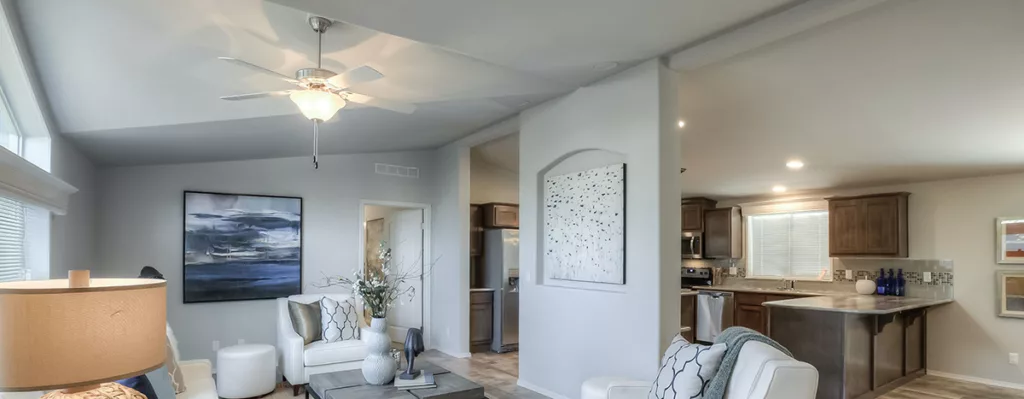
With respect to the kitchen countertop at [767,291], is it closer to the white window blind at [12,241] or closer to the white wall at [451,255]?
the white wall at [451,255]

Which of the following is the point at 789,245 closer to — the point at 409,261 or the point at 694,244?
the point at 694,244

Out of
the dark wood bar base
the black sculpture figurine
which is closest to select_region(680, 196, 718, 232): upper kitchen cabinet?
the dark wood bar base

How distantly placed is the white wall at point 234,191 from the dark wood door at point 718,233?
4.47m

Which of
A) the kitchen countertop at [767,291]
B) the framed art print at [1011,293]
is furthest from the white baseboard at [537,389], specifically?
the framed art print at [1011,293]

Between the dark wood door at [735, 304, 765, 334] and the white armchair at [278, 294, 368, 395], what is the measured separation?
5.08 m

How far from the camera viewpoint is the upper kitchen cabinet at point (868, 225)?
6.62 metres

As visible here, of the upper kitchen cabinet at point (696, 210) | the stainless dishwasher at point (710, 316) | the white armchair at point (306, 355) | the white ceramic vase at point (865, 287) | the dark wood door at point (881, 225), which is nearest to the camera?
the white armchair at point (306, 355)

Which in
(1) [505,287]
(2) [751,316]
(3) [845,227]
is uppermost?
(3) [845,227]

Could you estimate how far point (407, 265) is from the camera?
7555 mm

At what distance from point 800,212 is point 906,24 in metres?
5.42

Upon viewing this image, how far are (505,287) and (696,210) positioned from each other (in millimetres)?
3370

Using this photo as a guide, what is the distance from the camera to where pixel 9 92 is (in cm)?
325

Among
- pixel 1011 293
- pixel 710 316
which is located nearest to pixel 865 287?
pixel 1011 293

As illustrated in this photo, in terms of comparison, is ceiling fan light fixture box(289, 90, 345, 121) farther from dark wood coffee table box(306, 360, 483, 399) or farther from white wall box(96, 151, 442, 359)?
white wall box(96, 151, 442, 359)
